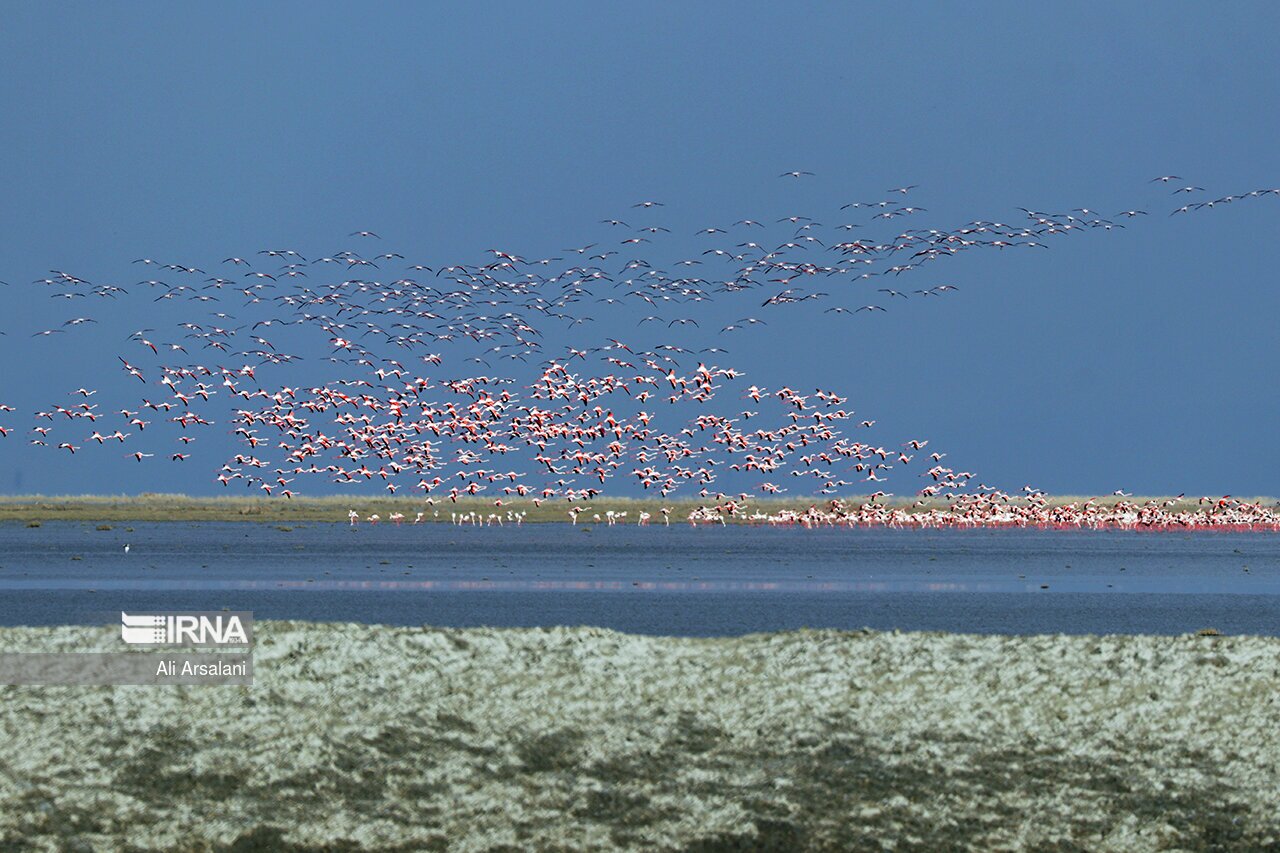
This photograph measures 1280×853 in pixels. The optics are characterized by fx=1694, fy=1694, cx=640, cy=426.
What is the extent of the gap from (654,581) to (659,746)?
112 ft

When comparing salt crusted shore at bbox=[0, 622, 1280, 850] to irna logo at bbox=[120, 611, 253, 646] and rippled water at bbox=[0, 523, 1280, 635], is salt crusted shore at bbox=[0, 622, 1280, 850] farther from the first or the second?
rippled water at bbox=[0, 523, 1280, 635]

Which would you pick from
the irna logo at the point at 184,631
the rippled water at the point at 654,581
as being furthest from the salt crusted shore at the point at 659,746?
the rippled water at the point at 654,581

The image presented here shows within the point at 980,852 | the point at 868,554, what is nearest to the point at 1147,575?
the point at 868,554

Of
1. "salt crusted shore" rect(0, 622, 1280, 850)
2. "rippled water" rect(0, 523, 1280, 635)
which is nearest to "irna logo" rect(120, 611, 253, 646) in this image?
"salt crusted shore" rect(0, 622, 1280, 850)

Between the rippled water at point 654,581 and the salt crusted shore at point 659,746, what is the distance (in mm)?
11692

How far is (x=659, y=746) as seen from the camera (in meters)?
18.1

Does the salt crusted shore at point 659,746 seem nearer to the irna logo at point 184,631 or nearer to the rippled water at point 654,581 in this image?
Result: the irna logo at point 184,631

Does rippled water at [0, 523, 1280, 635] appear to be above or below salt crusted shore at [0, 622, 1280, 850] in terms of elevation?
above

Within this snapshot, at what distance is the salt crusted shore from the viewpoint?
1575cm

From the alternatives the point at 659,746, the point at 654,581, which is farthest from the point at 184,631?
the point at 654,581

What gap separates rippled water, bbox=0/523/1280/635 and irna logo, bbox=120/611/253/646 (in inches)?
457

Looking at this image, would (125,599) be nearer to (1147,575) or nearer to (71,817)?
(71,817)

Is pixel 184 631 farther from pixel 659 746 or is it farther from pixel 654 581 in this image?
pixel 654 581

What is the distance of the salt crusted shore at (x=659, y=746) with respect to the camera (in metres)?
15.8
